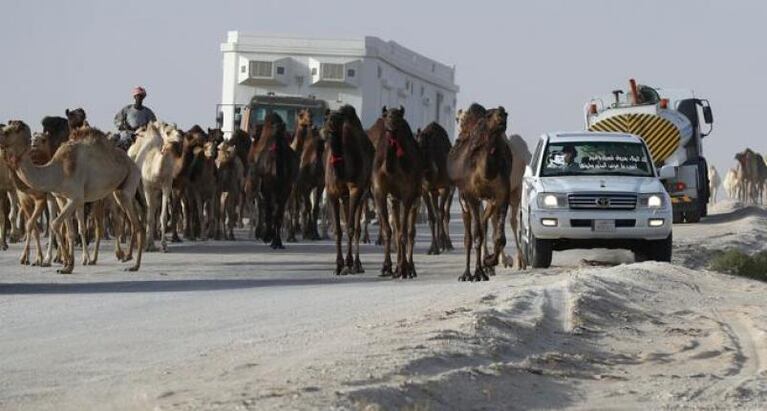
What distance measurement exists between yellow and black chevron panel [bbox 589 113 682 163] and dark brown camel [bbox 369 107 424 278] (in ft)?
61.0

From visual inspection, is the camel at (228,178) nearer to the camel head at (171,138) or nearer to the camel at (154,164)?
the camel head at (171,138)

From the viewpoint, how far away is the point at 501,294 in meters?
17.8

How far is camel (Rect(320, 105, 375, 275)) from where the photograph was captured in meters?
22.9

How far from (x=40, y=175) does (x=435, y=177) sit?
7.70 metres

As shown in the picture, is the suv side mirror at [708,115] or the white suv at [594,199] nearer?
the white suv at [594,199]

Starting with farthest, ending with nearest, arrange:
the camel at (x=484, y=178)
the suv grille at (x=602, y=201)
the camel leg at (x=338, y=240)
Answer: the suv grille at (x=602, y=201) < the camel leg at (x=338, y=240) < the camel at (x=484, y=178)

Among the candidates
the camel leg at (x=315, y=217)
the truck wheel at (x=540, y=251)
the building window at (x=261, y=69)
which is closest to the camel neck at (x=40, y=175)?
the truck wheel at (x=540, y=251)

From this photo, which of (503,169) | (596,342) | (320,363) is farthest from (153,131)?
(320,363)

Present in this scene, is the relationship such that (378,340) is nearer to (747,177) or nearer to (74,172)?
(74,172)

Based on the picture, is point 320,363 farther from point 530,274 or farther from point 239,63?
point 239,63

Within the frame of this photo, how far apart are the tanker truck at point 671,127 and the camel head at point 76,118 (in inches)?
615

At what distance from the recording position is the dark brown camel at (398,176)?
22219 millimetres

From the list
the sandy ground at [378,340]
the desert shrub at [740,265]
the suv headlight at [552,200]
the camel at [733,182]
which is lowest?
the sandy ground at [378,340]

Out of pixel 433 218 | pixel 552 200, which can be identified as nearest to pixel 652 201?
pixel 552 200
